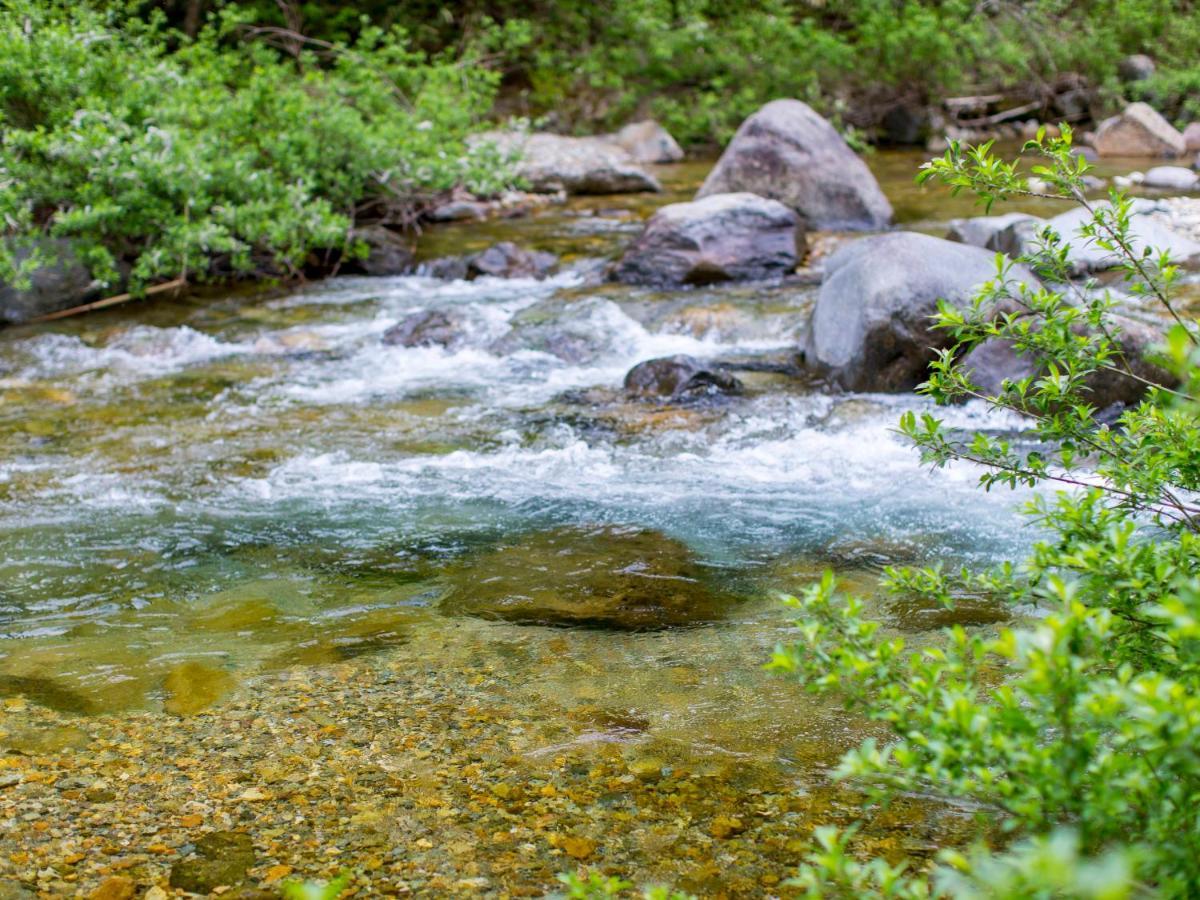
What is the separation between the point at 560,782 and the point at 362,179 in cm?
1001

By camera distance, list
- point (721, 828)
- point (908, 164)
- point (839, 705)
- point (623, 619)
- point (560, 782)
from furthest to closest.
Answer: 1. point (908, 164)
2. point (623, 619)
3. point (839, 705)
4. point (560, 782)
5. point (721, 828)

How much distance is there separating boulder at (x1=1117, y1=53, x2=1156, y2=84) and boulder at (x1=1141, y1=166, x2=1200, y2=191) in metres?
5.84

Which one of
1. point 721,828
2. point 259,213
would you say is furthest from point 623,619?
point 259,213

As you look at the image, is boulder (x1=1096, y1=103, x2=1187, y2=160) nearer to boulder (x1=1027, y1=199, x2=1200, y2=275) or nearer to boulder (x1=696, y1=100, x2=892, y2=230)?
boulder (x1=696, y1=100, x2=892, y2=230)

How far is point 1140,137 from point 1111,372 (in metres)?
12.6

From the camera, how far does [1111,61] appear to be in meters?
19.0

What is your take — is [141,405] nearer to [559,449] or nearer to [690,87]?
[559,449]

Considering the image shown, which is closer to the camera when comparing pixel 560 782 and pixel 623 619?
pixel 560 782

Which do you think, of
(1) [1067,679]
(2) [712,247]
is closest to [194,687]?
(1) [1067,679]

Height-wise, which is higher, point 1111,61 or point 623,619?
point 1111,61

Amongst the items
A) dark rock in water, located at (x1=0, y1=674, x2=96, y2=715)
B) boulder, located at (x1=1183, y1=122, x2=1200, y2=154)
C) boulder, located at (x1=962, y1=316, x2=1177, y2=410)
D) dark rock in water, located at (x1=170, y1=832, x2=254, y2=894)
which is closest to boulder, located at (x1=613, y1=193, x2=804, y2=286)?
boulder, located at (x1=962, y1=316, x2=1177, y2=410)

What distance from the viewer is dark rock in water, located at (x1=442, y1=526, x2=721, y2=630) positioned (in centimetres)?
432

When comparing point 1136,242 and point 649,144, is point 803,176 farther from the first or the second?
point 649,144

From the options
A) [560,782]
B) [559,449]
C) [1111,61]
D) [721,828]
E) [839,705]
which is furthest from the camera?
[1111,61]
